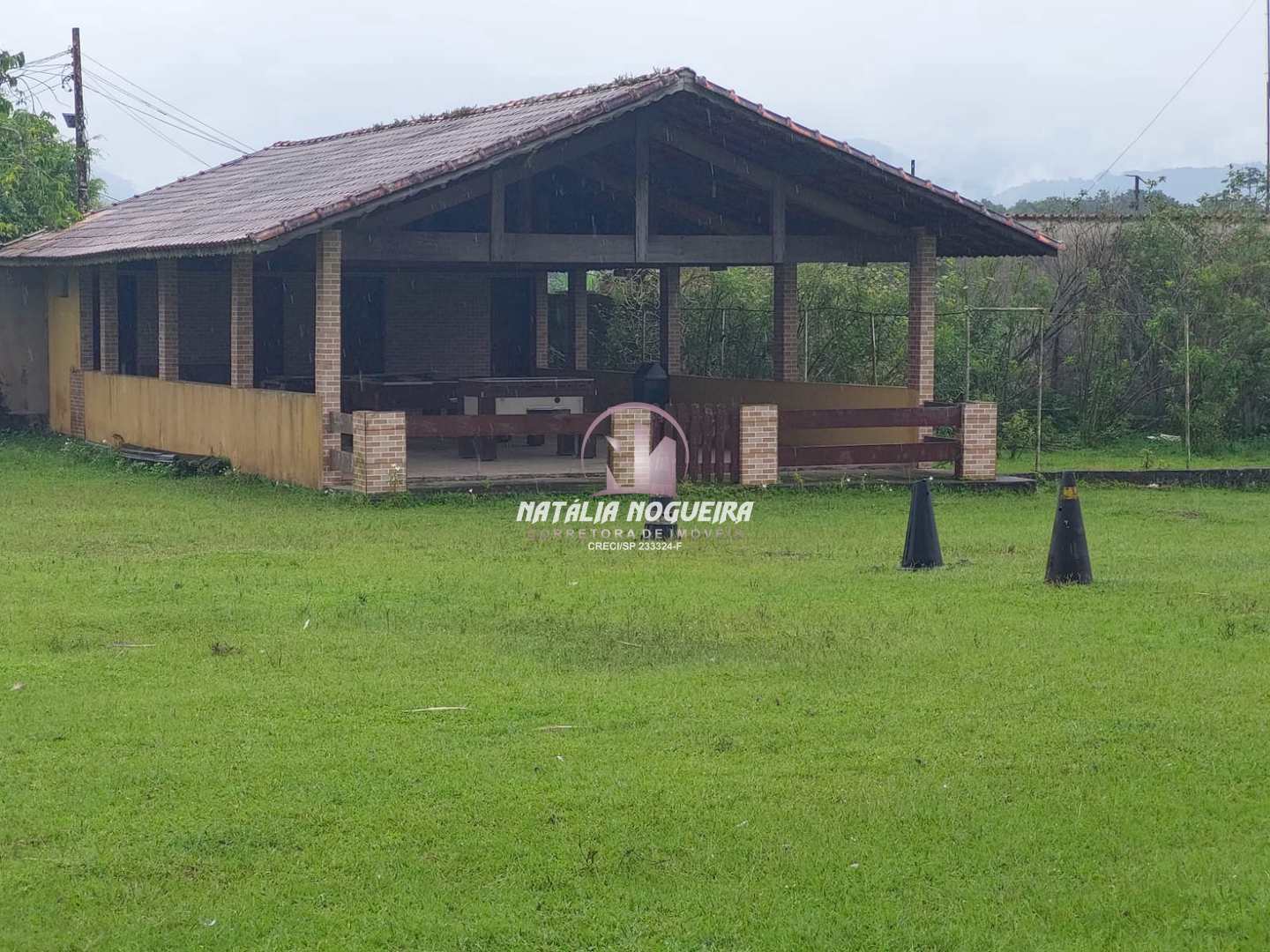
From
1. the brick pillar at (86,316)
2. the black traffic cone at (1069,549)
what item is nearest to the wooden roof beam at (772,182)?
the black traffic cone at (1069,549)

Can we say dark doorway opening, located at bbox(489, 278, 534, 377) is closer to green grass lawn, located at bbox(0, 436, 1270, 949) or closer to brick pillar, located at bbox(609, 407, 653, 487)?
brick pillar, located at bbox(609, 407, 653, 487)

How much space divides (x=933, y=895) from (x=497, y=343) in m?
22.4

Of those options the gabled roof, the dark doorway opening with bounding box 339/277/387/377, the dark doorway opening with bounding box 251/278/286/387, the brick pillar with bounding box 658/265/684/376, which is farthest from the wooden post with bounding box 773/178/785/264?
the dark doorway opening with bounding box 251/278/286/387

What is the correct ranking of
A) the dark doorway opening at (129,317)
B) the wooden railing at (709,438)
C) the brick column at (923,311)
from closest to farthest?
the wooden railing at (709,438), the brick column at (923,311), the dark doorway opening at (129,317)

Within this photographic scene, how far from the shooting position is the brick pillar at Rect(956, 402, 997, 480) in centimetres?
1962

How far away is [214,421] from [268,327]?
17.9 feet

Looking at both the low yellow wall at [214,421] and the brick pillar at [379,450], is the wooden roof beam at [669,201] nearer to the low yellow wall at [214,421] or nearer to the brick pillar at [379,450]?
the low yellow wall at [214,421]

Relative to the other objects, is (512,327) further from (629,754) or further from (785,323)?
(629,754)

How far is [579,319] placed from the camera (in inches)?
1095

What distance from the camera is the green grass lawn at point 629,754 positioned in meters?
5.67

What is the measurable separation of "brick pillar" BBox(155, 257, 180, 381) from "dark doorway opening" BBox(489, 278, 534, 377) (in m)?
6.40

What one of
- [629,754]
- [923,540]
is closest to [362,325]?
[923,540]

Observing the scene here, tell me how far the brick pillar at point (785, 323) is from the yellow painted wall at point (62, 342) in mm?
10014

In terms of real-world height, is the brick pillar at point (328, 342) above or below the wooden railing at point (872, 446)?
above
